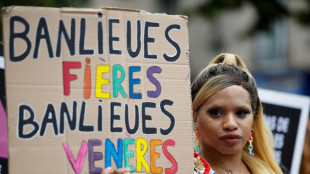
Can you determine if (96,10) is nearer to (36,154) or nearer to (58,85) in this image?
(58,85)

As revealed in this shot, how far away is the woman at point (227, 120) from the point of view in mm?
3166

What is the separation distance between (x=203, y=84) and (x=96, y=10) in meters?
0.79

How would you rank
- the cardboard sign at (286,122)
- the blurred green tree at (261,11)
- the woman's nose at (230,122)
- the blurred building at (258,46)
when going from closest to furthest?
the woman's nose at (230,122) → the cardboard sign at (286,122) → the blurred green tree at (261,11) → the blurred building at (258,46)

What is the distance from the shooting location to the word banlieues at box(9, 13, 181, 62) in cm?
271

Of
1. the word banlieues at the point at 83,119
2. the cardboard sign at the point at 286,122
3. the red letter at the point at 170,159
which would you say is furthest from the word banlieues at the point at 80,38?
the cardboard sign at the point at 286,122

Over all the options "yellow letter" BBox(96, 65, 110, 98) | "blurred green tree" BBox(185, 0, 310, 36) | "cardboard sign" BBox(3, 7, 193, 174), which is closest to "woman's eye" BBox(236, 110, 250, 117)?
"cardboard sign" BBox(3, 7, 193, 174)

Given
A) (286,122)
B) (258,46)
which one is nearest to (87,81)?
(286,122)

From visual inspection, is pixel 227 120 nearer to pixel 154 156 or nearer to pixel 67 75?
pixel 154 156

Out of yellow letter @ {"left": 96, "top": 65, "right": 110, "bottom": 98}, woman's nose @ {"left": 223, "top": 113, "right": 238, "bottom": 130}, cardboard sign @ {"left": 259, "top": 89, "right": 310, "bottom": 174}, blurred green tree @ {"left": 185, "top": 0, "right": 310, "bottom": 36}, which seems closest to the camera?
yellow letter @ {"left": 96, "top": 65, "right": 110, "bottom": 98}

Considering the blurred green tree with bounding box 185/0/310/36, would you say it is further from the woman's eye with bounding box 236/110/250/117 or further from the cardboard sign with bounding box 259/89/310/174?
the woman's eye with bounding box 236/110/250/117

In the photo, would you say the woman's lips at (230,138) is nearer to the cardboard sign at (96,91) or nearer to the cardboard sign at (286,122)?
→ the cardboard sign at (96,91)

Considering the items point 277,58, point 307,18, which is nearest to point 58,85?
point 307,18

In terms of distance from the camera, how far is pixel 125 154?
2781mm

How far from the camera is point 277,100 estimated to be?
16.4 feet
